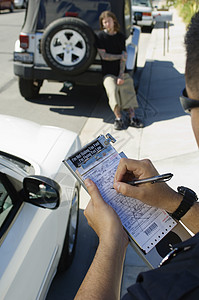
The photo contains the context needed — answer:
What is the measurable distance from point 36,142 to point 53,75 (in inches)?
136

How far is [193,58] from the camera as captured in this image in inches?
48.2

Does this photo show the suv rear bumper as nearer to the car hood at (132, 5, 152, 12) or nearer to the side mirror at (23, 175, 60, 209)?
the side mirror at (23, 175, 60, 209)

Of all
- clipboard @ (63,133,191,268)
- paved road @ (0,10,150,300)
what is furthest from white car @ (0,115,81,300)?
clipboard @ (63,133,191,268)

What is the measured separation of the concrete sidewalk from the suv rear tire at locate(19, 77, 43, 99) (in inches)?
50.1

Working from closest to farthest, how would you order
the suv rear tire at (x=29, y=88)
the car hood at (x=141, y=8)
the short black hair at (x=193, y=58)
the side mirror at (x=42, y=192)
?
1. the short black hair at (x=193, y=58)
2. the side mirror at (x=42, y=192)
3. the suv rear tire at (x=29, y=88)
4. the car hood at (x=141, y=8)

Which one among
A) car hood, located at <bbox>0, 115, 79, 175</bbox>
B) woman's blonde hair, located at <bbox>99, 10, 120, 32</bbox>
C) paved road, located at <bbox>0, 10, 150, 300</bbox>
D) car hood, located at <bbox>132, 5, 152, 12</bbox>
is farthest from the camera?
car hood, located at <bbox>132, 5, 152, 12</bbox>

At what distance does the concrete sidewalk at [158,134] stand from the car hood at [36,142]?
1004mm

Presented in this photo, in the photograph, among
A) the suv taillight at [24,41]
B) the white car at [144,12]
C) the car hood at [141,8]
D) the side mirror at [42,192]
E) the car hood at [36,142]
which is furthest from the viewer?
the car hood at [141,8]

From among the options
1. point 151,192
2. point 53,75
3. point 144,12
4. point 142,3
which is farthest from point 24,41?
point 142,3

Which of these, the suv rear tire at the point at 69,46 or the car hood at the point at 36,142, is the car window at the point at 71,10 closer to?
the suv rear tire at the point at 69,46

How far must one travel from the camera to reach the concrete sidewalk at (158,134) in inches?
173

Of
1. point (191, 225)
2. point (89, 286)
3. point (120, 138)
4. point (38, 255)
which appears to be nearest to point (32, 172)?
point (38, 255)

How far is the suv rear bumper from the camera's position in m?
6.20

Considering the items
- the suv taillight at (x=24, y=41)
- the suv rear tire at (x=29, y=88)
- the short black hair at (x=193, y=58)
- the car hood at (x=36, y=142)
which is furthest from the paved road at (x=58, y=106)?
the short black hair at (x=193, y=58)
